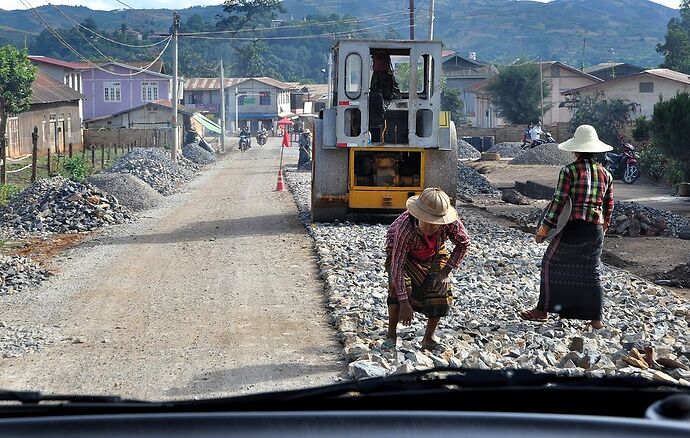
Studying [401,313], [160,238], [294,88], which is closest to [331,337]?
[401,313]

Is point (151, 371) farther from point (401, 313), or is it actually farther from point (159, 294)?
point (159, 294)

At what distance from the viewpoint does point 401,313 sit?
7625 millimetres

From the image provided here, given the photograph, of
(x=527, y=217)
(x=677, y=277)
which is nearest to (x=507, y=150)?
(x=527, y=217)

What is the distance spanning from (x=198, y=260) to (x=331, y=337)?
5422mm

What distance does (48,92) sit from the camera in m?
52.1

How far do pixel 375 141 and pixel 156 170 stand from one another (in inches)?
685

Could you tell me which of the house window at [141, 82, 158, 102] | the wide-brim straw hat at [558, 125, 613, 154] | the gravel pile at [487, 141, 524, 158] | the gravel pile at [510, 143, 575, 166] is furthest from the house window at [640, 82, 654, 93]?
the wide-brim straw hat at [558, 125, 613, 154]

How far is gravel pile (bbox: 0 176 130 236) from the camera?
61.8 ft

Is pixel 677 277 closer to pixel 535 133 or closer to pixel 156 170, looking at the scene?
pixel 156 170

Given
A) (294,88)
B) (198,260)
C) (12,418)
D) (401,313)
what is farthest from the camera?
(294,88)

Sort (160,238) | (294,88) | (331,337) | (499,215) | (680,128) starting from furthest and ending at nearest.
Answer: (294,88) → (680,128) → (499,215) → (160,238) → (331,337)

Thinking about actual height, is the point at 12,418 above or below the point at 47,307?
above

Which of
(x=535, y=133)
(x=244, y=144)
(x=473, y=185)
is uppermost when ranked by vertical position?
(x=535, y=133)

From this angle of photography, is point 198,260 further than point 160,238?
No
